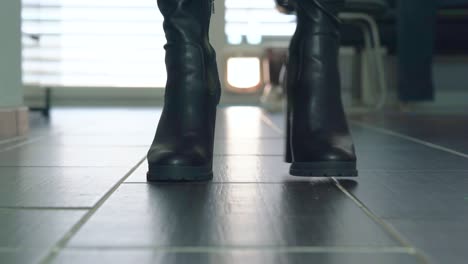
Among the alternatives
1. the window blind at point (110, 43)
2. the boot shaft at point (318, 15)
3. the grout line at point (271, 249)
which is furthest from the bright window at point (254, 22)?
the grout line at point (271, 249)

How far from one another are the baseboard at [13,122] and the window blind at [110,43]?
297cm

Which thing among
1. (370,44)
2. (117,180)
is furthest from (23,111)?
(370,44)

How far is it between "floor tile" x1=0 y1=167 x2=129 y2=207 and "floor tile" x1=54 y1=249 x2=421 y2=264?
204 mm

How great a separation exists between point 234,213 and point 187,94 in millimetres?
276

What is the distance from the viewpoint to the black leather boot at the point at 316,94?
2.93ft

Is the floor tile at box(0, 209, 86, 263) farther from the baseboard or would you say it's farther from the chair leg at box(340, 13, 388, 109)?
the chair leg at box(340, 13, 388, 109)

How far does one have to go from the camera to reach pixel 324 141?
893mm

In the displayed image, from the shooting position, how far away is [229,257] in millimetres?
494

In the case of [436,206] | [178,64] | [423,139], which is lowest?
[423,139]

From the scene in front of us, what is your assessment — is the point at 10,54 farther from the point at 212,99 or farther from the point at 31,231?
the point at 31,231

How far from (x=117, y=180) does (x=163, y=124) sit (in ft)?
0.31

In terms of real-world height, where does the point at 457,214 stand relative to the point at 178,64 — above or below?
below

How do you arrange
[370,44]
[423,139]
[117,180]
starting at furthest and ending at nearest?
[370,44] → [423,139] → [117,180]

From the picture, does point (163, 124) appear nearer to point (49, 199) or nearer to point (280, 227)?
point (49, 199)
